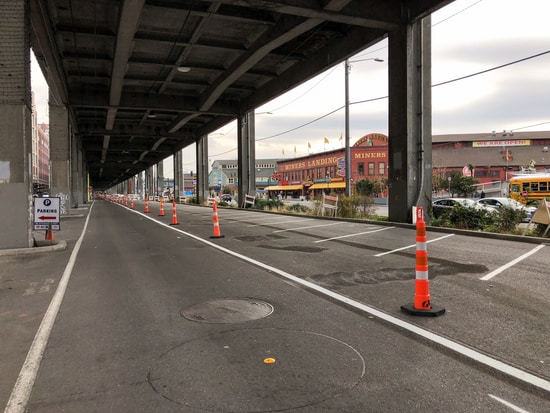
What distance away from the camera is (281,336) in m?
4.53

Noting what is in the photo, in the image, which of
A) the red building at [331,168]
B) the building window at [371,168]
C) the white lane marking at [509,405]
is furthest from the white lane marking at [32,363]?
the building window at [371,168]

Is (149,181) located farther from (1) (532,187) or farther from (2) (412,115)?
(2) (412,115)

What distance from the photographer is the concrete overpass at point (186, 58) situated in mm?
10852

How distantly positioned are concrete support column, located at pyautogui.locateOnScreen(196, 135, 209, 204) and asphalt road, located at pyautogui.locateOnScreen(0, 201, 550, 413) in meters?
39.9

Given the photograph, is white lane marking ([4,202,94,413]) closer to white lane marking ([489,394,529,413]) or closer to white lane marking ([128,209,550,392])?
white lane marking ([489,394,529,413])

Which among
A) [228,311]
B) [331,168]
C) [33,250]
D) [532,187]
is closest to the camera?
[228,311]

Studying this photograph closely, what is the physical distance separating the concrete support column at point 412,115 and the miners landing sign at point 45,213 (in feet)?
40.2

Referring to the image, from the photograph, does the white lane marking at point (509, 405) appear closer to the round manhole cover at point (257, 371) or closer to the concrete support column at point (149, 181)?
the round manhole cover at point (257, 371)

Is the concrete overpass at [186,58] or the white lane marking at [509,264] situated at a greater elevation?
the concrete overpass at [186,58]

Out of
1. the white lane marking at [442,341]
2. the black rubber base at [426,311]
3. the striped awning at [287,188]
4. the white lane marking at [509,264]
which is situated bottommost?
the white lane marking at [442,341]

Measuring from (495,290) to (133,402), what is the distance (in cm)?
533

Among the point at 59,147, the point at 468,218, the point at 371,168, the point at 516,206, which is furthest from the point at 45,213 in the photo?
the point at 371,168

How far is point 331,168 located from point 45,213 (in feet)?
235

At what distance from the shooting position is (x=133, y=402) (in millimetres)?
3199
